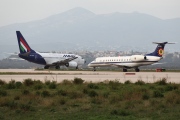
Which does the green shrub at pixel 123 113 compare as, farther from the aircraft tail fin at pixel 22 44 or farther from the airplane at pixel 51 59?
the airplane at pixel 51 59

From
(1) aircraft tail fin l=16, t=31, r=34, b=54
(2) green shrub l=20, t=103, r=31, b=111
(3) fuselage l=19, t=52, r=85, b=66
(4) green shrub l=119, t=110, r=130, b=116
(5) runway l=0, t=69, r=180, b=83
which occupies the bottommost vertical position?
(4) green shrub l=119, t=110, r=130, b=116

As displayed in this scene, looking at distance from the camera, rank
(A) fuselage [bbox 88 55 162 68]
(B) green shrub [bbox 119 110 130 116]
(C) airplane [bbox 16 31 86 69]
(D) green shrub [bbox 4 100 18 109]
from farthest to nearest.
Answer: (C) airplane [bbox 16 31 86 69] < (A) fuselage [bbox 88 55 162 68] < (D) green shrub [bbox 4 100 18 109] < (B) green shrub [bbox 119 110 130 116]

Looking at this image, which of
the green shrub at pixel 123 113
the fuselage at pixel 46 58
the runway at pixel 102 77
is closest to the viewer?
the green shrub at pixel 123 113

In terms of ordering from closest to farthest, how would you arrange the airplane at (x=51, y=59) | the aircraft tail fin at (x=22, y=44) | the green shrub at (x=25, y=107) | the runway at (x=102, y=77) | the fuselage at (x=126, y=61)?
the green shrub at (x=25, y=107) < the runway at (x=102, y=77) < the fuselage at (x=126, y=61) < the aircraft tail fin at (x=22, y=44) < the airplane at (x=51, y=59)

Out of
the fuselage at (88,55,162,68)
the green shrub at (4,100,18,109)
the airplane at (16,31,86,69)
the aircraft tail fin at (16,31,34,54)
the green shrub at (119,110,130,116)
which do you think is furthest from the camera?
the airplane at (16,31,86,69)

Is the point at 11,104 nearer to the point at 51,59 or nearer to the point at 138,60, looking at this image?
the point at 138,60

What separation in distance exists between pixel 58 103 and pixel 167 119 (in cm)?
584

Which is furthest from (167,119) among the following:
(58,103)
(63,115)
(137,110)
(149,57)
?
(149,57)

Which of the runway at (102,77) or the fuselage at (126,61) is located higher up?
the fuselage at (126,61)

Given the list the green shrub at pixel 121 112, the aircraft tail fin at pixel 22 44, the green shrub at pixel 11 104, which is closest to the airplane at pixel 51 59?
the aircraft tail fin at pixel 22 44

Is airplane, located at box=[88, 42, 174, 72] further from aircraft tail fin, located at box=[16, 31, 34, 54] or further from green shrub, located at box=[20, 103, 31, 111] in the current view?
green shrub, located at box=[20, 103, 31, 111]

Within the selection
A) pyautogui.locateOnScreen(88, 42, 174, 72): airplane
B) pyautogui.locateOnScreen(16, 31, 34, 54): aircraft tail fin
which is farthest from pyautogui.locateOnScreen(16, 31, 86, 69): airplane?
pyautogui.locateOnScreen(88, 42, 174, 72): airplane

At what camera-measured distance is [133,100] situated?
20.4m

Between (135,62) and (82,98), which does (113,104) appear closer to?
(82,98)
